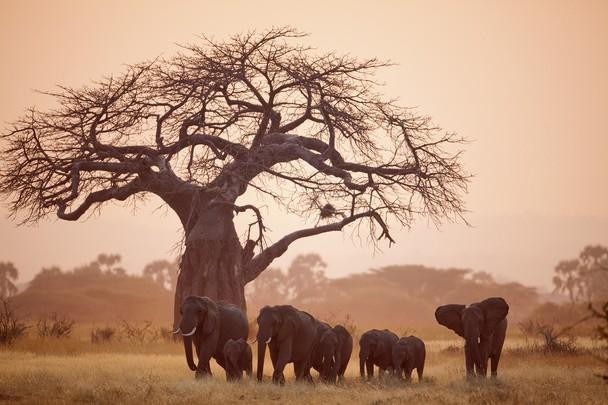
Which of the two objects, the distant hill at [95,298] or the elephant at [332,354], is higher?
the distant hill at [95,298]

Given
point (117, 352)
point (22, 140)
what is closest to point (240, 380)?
point (117, 352)

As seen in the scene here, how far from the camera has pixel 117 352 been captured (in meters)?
21.2

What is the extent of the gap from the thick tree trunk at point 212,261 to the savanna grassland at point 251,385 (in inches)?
117

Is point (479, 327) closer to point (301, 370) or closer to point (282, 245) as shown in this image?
point (301, 370)

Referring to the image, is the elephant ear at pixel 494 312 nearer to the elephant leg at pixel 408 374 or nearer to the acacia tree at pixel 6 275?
the elephant leg at pixel 408 374

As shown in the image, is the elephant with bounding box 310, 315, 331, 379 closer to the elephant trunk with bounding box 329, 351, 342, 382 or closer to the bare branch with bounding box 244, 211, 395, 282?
the elephant trunk with bounding box 329, 351, 342, 382

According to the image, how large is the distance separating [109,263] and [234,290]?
67.3m

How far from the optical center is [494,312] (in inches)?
610

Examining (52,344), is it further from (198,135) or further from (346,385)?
(346,385)

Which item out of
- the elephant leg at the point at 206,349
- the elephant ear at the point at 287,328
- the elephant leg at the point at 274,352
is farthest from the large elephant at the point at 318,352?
the elephant leg at the point at 206,349

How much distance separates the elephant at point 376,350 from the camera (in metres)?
16.2

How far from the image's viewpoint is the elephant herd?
14273mm

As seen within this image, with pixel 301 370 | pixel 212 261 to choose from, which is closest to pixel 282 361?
pixel 301 370

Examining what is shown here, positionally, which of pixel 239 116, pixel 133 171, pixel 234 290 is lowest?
pixel 234 290
